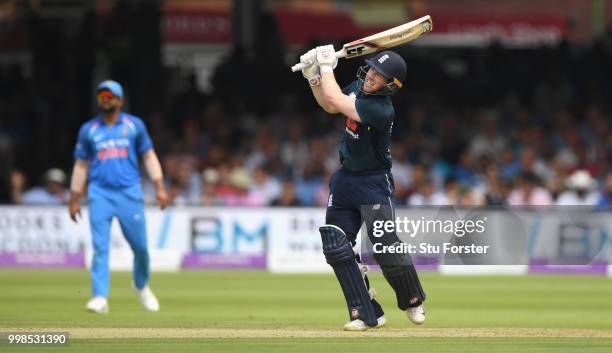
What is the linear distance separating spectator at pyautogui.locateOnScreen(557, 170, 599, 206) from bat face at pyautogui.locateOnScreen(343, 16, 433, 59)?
8.56 m

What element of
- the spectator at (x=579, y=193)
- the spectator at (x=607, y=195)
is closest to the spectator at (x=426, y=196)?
the spectator at (x=579, y=193)

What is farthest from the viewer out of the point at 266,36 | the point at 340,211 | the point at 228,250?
the point at 266,36

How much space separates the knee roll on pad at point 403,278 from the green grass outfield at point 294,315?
22 cm

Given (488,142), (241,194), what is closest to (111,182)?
(241,194)

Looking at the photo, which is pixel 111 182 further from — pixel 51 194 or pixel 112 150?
pixel 51 194

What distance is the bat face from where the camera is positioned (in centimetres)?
805

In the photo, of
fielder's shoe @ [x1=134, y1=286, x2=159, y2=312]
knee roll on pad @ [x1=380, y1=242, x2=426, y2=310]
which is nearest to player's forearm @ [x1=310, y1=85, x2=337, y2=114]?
knee roll on pad @ [x1=380, y1=242, x2=426, y2=310]

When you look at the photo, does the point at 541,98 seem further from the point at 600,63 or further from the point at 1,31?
the point at 1,31

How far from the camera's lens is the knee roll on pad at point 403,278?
26.6 ft

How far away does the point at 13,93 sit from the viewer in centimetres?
2092

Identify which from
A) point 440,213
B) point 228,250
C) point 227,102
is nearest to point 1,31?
point 227,102

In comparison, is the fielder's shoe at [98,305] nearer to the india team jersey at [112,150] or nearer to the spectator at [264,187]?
the india team jersey at [112,150]

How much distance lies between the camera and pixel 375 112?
25.7ft

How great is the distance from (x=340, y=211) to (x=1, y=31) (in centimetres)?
1759
